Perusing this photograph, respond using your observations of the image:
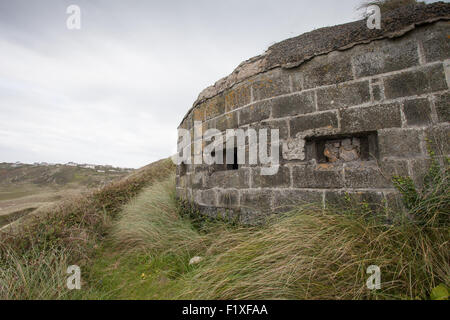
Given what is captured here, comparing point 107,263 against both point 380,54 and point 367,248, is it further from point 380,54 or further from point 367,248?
point 380,54

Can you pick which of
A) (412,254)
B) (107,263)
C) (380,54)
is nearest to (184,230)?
(107,263)

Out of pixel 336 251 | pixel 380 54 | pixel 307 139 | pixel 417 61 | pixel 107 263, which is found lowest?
pixel 107 263

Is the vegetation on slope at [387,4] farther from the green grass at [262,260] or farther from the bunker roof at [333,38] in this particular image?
the green grass at [262,260]

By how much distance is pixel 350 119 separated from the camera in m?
2.07

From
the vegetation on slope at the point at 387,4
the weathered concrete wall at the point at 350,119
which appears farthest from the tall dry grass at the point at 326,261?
the vegetation on slope at the point at 387,4

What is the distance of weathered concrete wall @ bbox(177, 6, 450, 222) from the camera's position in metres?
1.81

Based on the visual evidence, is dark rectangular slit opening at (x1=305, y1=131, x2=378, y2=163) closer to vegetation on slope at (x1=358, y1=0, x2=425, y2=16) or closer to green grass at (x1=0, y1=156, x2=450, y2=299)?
green grass at (x1=0, y1=156, x2=450, y2=299)

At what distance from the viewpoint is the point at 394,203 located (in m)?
1.83

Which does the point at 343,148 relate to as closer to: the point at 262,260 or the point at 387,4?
the point at 262,260

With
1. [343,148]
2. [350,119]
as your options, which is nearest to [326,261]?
[343,148]

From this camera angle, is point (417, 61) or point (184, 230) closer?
point (417, 61)

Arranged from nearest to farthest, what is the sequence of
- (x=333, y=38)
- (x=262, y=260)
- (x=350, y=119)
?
(x=262, y=260)
(x=350, y=119)
(x=333, y=38)

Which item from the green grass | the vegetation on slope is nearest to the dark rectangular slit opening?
the green grass
